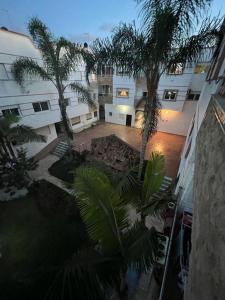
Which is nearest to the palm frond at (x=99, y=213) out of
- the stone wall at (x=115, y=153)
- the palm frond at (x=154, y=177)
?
the palm frond at (x=154, y=177)

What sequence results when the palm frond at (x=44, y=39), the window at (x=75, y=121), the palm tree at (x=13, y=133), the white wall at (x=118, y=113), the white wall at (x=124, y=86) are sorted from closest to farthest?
the palm tree at (x=13, y=133) < the palm frond at (x=44, y=39) < the white wall at (x=124, y=86) < the window at (x=75, y=121) < the white wall at (x=118, y=113)

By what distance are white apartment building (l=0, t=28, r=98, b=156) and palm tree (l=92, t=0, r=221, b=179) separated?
751 cm

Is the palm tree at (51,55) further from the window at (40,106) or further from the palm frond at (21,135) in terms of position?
the palm frond at (21,135)

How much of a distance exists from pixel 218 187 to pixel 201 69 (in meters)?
14.4

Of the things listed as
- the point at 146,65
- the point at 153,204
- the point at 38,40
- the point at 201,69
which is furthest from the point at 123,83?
the point at 153,204

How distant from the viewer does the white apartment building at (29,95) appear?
9.16 meters

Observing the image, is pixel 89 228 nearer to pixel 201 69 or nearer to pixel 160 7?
pixel 160 7

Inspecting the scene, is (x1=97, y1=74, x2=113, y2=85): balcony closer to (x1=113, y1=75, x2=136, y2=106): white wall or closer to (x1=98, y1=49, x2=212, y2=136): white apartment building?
(x1=98, y1=49, x2=212, y2=136): white apartment building

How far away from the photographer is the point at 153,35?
4797mm

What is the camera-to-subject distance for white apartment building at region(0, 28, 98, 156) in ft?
30.0

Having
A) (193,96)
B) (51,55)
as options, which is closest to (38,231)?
(51,55)

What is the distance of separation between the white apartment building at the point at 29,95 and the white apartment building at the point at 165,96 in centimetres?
398

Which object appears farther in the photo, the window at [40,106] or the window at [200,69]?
the window at [200,69]

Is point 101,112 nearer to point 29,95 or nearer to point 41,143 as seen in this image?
point 41,143
